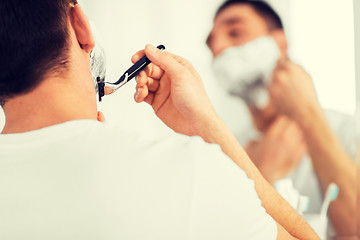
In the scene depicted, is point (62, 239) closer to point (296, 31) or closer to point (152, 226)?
point (152, 226)

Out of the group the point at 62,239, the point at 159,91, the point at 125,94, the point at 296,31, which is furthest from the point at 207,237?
the point at 296,31

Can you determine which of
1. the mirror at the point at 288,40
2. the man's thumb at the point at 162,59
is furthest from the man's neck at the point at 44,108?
the mirror at the point at 288,40

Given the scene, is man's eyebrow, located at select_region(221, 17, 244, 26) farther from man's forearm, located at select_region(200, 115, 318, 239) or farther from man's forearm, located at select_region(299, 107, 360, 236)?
man's forearm, located at select_region(200, 115, 318, 239)

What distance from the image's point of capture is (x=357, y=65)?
5.38ft

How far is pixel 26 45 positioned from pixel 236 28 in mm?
1288

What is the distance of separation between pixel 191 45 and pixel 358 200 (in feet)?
3.36

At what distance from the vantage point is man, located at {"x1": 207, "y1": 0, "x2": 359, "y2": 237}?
1.62 meters

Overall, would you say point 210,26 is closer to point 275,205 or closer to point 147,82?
point 147,82

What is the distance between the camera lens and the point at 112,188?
42cm

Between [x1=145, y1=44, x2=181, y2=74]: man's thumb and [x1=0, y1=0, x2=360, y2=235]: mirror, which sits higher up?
[x1=145, y1=44, x2=181, y2=74]: man's thumb

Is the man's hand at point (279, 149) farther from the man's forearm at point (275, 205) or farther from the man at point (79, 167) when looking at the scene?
the man at point (79, 167)

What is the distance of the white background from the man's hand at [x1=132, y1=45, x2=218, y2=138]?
2.69 ft

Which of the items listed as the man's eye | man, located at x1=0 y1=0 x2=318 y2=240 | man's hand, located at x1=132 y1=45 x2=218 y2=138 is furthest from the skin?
the man's eye

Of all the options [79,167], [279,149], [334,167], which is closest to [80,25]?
[79,167]
